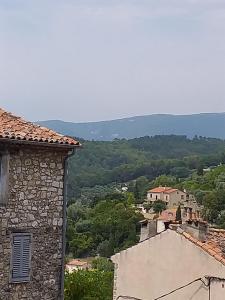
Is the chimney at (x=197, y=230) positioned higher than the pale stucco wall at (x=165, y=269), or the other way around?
the chimney at (x=197, y=230)

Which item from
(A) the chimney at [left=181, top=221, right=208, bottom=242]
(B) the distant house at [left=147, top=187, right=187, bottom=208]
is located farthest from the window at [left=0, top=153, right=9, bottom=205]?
(B) the distant house at [left=147, top=187, right=187, bottom=208]

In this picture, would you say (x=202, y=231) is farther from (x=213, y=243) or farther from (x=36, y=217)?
(x=36, y=217)

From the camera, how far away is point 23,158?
1267cm

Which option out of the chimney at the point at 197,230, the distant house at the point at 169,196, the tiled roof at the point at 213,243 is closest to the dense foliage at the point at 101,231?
the distant house at the point at 169,196

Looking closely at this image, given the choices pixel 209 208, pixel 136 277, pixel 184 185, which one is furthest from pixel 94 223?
pixel 136 277

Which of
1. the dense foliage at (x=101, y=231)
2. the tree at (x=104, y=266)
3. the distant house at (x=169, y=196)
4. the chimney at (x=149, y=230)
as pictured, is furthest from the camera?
the distant house at (x=169, y=196)

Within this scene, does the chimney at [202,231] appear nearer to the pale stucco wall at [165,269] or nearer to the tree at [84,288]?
the pale stucco wall at [165,269]

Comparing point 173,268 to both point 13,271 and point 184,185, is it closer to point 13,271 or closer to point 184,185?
point 13,271

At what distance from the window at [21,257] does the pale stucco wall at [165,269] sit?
455cm

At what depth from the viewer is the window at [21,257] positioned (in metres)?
12.5

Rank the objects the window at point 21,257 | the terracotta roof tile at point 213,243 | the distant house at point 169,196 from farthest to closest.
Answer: the distant house at point 169,196 < the terracotta roof tile at point 213,243 < the window at point 21,257

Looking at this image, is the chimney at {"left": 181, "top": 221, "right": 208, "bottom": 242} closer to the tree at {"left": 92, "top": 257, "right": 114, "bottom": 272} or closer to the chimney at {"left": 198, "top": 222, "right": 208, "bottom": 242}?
the chimney at {"left": 198, "top": 222, "right": 208, "bottom": 242}

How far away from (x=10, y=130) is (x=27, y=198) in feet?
4.34

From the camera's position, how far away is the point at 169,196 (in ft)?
441
